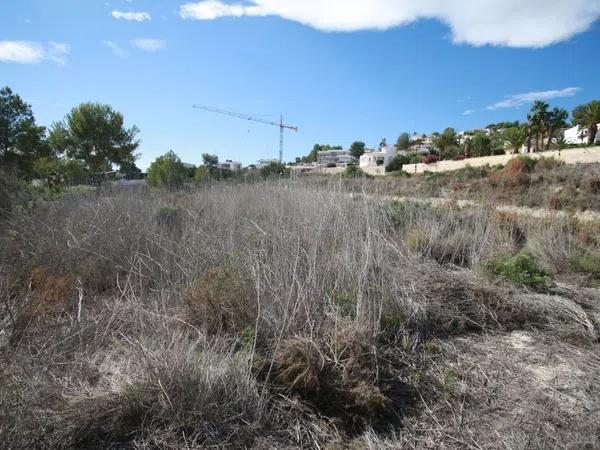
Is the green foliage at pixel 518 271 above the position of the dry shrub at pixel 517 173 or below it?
below

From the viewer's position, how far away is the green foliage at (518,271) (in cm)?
358

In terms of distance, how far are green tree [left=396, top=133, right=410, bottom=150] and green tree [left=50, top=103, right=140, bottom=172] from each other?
2811 inches

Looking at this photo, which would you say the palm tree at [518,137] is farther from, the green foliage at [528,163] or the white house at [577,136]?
the green foliage at [528,163]

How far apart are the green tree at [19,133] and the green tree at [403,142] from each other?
266 ft

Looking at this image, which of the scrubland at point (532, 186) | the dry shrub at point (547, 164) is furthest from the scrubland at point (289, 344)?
the dry shrub at point (547, 164)

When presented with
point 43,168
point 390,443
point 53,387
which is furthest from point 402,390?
point 43,168

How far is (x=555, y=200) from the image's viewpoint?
13.3m

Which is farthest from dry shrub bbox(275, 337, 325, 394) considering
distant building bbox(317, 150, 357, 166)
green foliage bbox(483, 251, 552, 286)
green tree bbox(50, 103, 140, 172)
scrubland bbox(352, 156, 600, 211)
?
green tree bbox(50, 103, 140, 172)

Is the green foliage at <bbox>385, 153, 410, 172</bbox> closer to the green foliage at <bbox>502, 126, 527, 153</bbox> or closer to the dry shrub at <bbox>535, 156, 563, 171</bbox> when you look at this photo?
the green foliage at <bbox>502, 126, 527, 153</bbox>

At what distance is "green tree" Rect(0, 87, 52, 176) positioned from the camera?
76.6 feet

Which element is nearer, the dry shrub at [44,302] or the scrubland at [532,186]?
the dry shrub at [44,302]

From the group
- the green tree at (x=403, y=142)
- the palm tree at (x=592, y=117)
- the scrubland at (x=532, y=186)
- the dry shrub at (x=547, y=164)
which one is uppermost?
the green tree at (x=403, y=142)

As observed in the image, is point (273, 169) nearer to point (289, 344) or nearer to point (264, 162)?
point (264, 162)

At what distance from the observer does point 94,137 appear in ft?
109
